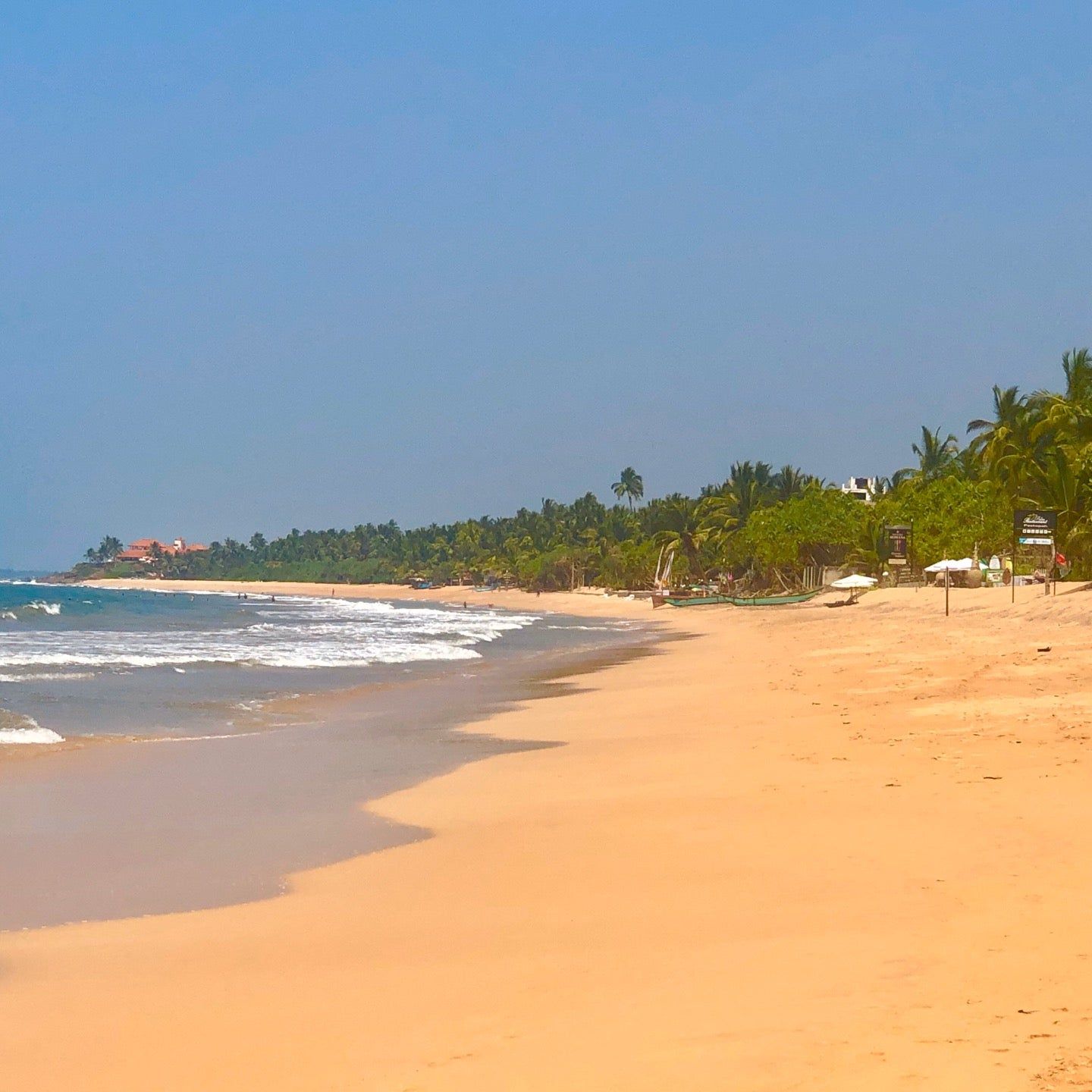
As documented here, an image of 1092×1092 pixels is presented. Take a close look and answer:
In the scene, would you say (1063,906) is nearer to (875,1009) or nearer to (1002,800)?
(875,1009)

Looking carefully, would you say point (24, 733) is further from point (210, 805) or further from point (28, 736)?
point (210, 805)

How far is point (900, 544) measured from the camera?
3302 inches

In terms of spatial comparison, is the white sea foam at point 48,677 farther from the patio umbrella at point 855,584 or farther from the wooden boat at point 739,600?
the wooden boat at point 739,600

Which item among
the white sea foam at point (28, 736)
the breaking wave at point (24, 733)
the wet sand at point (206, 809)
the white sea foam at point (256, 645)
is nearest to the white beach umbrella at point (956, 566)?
the white sea foam at point (256, 645)

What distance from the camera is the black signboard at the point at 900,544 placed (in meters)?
83.6

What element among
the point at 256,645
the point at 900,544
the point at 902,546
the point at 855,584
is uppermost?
the point at 900,544

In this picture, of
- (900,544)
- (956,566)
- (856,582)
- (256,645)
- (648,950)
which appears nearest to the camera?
(648,950)

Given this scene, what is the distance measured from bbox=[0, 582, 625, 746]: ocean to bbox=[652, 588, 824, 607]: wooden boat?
10366 mm

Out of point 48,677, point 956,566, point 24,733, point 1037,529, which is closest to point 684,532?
point 956,566

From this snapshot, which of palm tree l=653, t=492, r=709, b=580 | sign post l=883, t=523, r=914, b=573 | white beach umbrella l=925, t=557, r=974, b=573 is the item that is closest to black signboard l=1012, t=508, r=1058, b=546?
white beach umbrella l=925, t=557, r=974, b=573

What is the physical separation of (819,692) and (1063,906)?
1619cm

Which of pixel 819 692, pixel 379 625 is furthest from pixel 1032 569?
pixel 819 692

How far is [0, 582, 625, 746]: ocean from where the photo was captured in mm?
22938

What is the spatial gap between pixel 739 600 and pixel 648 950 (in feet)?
284
